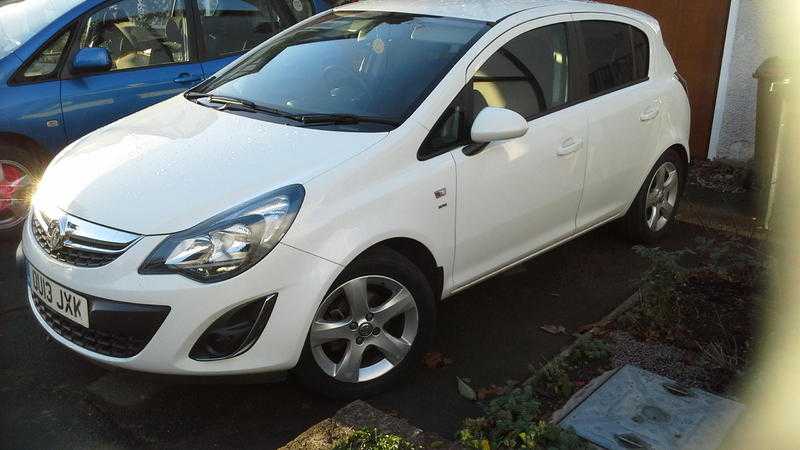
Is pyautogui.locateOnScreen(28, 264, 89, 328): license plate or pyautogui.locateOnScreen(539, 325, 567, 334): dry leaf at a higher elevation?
pyautogui.locateOnScreen(28, 264, 89, 328): license plate

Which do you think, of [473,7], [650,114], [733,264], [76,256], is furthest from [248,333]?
[650,114]

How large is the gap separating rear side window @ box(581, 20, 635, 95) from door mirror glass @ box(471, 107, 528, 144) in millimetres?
1058

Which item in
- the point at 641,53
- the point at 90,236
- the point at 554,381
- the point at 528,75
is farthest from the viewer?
the point at 641,53

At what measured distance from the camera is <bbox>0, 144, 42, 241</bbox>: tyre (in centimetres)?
543

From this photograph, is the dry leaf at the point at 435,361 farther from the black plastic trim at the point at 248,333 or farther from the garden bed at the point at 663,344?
the black plastic trim at the point at 248,333

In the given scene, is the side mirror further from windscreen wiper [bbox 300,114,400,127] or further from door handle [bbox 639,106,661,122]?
door handle [bbox 639,106,661,122]

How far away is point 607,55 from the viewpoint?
4992 mm

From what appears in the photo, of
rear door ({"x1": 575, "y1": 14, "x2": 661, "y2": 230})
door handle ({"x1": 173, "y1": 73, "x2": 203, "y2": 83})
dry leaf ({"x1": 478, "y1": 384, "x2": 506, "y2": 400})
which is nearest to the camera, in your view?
dry leaf ({"x1": 478, "y1": 384, "x2": 506, "y2": 400})

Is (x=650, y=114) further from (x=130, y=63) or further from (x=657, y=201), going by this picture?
(x=130, y=63)

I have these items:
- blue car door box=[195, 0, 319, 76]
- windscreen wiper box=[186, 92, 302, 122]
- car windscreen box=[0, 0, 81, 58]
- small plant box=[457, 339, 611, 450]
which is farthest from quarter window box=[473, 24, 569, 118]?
car windscreen box=[0, 0, 81, 58]

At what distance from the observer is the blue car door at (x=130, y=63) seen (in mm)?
5555

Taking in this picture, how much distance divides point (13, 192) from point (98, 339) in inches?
101

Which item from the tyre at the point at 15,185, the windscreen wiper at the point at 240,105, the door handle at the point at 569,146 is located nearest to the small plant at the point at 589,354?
the door handle at the point at 569,146

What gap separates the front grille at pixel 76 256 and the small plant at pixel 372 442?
1153 mm
